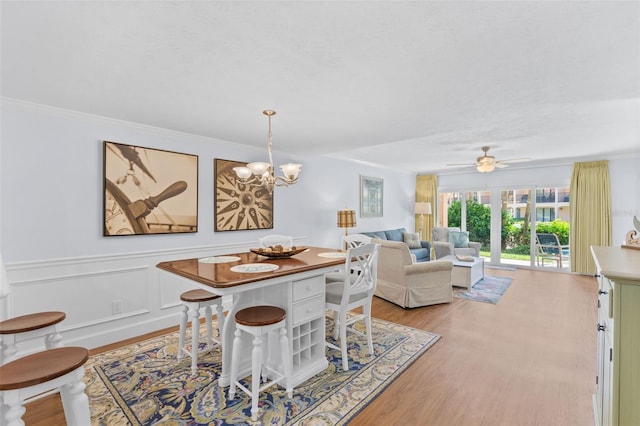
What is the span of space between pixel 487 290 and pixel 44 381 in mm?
5329

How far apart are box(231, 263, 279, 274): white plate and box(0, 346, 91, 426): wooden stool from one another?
94 cm

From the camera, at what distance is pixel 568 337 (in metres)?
3.06

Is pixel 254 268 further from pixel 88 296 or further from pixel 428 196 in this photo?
pixel 428 196

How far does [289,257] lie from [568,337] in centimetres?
300

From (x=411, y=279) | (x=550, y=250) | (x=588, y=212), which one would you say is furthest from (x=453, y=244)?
(x=411, y=279)

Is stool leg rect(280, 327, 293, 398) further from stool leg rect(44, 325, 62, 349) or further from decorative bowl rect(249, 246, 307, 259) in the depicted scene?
stool leg rect(44, 325, 62, 349)

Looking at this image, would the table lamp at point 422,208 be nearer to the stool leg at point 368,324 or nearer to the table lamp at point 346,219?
the table lamp at point 346,219

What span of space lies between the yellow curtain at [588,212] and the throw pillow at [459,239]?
76.0 inches

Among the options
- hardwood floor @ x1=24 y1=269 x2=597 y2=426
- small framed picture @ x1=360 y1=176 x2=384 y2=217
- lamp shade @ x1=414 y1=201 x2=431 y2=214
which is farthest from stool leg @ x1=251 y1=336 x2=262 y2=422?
lamp shade @ x1=414 y1=201 x2=431 y2=214

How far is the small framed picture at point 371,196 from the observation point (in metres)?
6.33

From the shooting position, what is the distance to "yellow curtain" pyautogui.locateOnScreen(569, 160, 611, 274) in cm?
567

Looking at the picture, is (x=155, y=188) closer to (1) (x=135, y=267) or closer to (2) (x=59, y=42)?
(1) (x=135, y=267)

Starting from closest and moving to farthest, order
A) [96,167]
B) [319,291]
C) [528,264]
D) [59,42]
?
[59,42] < [319,291] < [96,167] < [528,264]

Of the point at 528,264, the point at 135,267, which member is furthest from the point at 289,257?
the point at 528,264
